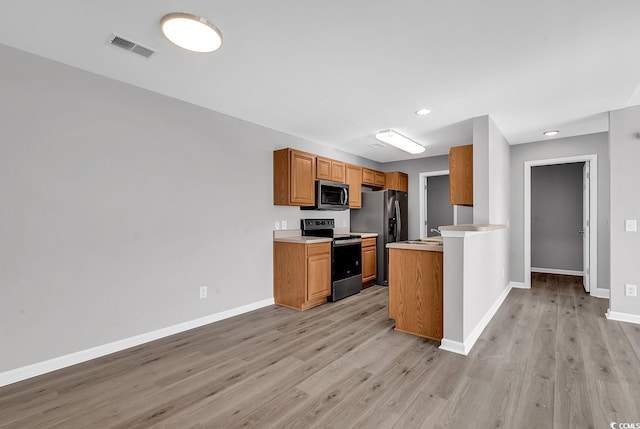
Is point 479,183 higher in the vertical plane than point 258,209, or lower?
higher

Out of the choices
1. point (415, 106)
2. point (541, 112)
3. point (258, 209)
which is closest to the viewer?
point (415, 106)

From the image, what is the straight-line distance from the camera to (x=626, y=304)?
A: 3373 millimetres

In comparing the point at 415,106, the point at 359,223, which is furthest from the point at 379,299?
the point at 415,106

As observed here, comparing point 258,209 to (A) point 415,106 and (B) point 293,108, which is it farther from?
(A) point 415,106

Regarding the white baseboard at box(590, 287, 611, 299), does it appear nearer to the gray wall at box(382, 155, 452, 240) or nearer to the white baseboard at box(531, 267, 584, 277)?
the white baseboard at box(531, 267, 584, 277)

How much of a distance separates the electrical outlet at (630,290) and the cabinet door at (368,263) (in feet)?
10.4

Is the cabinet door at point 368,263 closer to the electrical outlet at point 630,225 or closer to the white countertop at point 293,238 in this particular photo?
the white countertop at point 293,238

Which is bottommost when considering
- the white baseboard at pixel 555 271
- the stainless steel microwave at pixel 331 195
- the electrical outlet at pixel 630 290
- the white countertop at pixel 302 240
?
the white baseboard at pixel 555 271

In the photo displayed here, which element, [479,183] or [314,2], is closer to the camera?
[314,2]

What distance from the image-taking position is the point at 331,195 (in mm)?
4773

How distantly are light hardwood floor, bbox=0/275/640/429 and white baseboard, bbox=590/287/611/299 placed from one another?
137cm

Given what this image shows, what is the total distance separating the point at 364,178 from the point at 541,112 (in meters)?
2.83

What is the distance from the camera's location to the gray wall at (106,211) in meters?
2.23

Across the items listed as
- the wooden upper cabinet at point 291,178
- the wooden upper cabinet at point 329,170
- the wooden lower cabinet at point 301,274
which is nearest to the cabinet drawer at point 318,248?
the wooden lower cabinet at point 301,274
